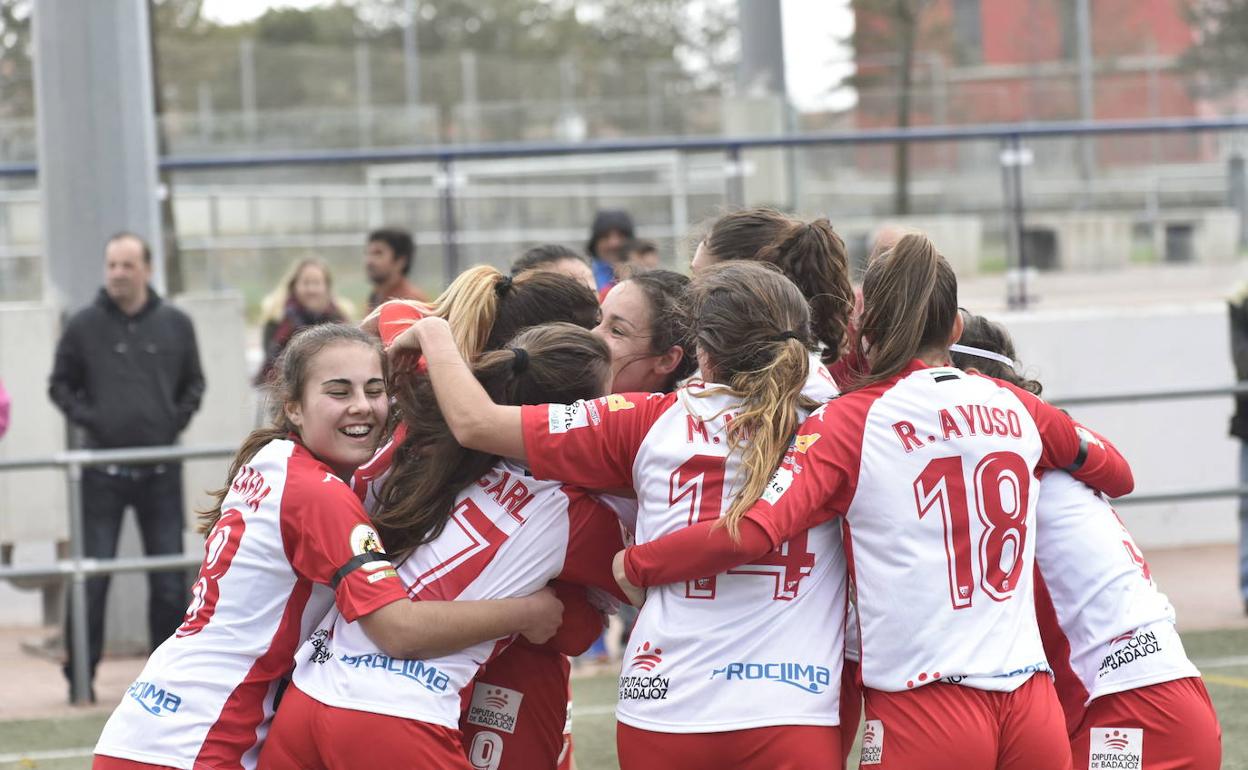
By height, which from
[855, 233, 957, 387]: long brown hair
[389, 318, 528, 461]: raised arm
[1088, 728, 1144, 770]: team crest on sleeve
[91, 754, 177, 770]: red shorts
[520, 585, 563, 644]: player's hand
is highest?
[855, 233, 957, 387]: long brown hair

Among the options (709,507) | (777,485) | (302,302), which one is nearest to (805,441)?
(777,485)

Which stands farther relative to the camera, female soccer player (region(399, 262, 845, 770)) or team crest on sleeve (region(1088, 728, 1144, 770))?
team crest on sleeve (region(1088, 728, 1144, 770))

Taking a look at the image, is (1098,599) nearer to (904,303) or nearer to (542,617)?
(904,303)

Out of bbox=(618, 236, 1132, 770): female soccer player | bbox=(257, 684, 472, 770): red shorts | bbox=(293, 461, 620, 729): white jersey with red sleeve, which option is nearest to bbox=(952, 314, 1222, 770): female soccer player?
bbox=(618, 236, 1132, 770): female soccer player

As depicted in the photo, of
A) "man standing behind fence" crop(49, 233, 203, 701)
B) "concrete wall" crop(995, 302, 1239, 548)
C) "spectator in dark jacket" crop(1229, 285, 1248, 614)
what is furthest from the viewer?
"concrete wall" crop(995, 302, 1239, 548)

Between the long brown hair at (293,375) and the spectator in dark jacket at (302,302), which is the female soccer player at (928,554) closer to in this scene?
the long brown hair at (293,375)

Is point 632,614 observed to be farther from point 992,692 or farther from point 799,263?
point 992,692

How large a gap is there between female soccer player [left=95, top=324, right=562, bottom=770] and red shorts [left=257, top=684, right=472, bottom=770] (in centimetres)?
10

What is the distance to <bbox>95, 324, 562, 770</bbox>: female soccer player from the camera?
308cm

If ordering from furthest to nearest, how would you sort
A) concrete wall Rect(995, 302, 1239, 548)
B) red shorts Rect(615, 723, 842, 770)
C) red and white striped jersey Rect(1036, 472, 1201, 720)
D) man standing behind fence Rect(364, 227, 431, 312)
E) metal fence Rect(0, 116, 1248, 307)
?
metal fence Rect(0, 116, 1248, 307), concrete wall Rect(995, 302, 1239, 548), man standing behind fence Rect(364, 227, 431, 312), red and white striped jersey Rect(1036, 472, 1201, 720), red shorts Rect(615, 723, 842, 770)

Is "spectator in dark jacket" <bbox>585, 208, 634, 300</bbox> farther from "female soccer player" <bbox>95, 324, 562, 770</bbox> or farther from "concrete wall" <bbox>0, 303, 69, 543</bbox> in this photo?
"female soccer player" <bbox>95, 324, 562, 770</bbox>

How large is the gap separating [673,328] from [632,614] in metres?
3.74

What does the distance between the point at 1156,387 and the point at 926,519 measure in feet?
24.0

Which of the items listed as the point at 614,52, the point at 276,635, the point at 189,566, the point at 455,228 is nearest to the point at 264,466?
the point at 276,635
